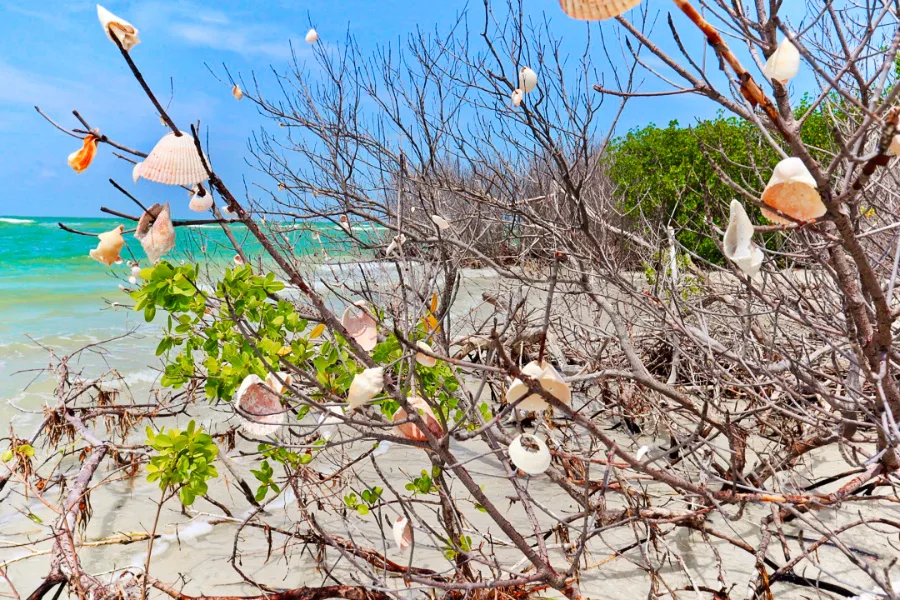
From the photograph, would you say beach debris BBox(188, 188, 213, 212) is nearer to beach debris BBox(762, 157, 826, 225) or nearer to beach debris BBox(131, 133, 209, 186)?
beach debris BBox(131, 133, 209, 186)

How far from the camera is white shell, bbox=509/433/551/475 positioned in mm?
1100

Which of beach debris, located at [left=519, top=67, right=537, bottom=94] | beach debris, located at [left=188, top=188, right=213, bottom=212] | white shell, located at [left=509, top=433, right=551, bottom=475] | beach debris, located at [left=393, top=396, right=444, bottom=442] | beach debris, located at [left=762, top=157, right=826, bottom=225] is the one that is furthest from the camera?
beach debris, located at [left=519, top=67, right=537, bottom=94]

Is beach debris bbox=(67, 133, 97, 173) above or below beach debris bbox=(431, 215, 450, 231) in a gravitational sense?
below

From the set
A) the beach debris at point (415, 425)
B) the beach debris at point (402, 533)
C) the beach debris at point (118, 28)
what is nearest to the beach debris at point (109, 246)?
the beach debris at point (118, 28)

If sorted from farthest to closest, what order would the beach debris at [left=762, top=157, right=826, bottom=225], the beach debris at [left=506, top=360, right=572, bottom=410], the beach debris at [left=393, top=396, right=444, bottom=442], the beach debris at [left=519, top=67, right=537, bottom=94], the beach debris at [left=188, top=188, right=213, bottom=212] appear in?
the beach debris at [left=519, top=67, right=537, bottom=94], the beach debris at [left=393, top=396, right=444, bottom=442], the beach debris at [left=188, top=188, right=213, bottom=212], the beach debris at [left=506, top=360, right=572, bottom=410], the beach debris at [left=762, top=157, right=826, bottom=225]

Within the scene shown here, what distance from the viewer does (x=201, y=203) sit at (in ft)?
4.21

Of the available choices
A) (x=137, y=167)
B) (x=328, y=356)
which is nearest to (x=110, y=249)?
(x=137, y=167)

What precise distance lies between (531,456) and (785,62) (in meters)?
0.81

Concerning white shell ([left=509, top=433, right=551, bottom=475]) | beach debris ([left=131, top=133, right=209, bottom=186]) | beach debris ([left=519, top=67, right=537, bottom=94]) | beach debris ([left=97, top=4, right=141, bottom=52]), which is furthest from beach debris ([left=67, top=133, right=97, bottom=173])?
beach debris ([left=519, top=67, right=537, bottom=94])

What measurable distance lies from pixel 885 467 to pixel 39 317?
39.2 feet

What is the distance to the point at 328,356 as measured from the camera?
2.00 m

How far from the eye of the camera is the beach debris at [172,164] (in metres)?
1.02

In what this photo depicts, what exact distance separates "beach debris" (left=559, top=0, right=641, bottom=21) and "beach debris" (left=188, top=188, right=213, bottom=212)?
0.79 meters

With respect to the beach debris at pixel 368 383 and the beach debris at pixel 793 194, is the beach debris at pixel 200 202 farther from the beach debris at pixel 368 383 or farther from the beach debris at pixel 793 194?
the beach debris at pixel 793 194
